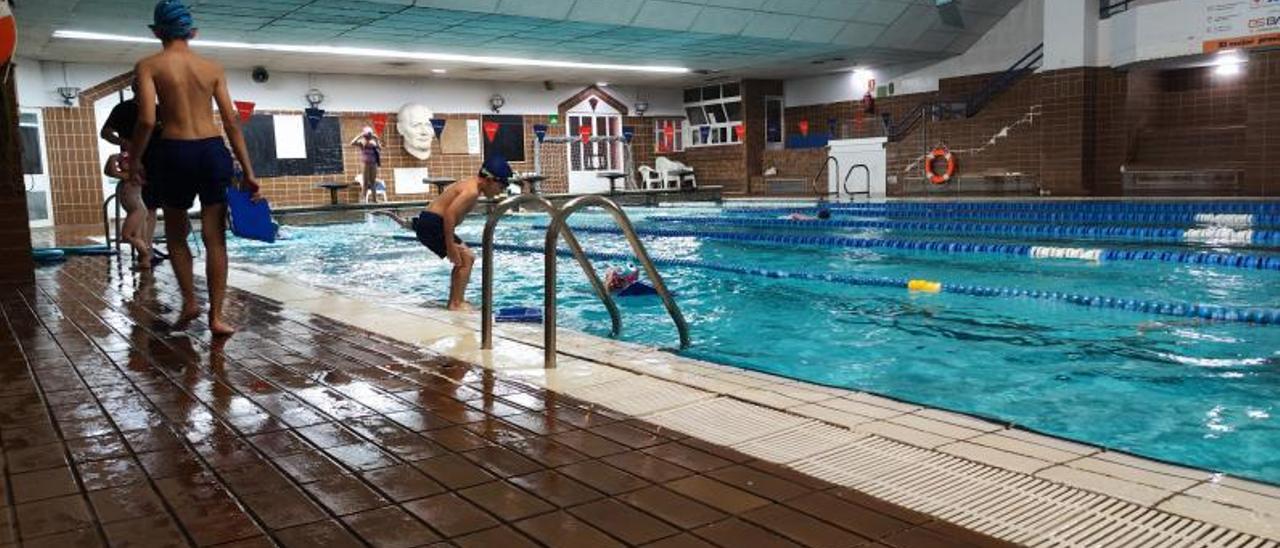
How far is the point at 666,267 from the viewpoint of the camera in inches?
345

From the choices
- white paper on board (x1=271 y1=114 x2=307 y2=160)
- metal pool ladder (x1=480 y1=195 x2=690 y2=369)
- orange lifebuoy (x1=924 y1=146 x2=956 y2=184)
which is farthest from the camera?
white paper on board (x1=271 y1=114 x2=307 y2=160)

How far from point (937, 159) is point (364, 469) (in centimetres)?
1764

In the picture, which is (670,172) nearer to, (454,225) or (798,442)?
(454,225)

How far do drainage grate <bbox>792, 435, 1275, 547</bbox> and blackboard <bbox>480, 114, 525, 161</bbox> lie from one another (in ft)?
66.2

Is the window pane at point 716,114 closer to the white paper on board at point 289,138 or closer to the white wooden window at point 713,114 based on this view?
the white wooden window at point 713,114

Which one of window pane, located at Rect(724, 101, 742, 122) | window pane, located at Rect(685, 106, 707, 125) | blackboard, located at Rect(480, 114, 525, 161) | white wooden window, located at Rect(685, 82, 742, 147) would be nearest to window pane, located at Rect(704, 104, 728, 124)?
white wooden window, located at Rect(685, 82, 742, 147)

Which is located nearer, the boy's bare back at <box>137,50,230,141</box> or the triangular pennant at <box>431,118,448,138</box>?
the boy's bare back at <box>137,50,230,141</box>

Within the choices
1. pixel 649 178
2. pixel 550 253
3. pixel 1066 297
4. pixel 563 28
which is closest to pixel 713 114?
pixel 649 178

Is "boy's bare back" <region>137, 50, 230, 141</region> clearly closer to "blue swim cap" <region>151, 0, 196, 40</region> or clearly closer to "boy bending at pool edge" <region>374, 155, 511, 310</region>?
"blue swim cap" <region>151, 0, 196, 40</region>

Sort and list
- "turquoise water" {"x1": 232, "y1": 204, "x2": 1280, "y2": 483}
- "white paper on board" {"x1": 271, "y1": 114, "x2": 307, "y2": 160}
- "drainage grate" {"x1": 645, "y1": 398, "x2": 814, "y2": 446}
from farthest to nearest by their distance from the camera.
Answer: "white paper on board" {"x1": 271, "y1": 114, "x2": 307, "y2": 160}
"turquoise water" {"x1": 232, "y1": 204, "x2": 1280, "y2": 483}
"drainage grate" {"x1": 645, "y1": 398, "x2": 814, "y2": 446}

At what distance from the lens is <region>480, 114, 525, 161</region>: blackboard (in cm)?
2183

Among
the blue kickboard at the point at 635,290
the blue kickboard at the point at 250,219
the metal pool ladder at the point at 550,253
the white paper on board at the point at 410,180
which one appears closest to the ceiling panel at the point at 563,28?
the white paper on board at the point at 410,180

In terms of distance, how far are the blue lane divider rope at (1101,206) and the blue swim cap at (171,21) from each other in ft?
35.3

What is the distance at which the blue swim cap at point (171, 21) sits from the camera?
4.00 m
